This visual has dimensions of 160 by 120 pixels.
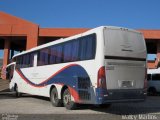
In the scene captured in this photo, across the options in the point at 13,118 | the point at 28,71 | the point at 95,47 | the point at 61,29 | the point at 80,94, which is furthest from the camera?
the point at 61,29

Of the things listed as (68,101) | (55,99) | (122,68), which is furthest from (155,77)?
(122,68)

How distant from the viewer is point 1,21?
4078 centimetres

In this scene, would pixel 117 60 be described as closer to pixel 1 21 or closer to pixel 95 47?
pixel 95 47

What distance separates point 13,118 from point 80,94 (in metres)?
2.94

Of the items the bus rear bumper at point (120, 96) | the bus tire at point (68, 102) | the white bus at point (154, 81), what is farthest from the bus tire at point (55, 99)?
the white bus at point (154, 81)

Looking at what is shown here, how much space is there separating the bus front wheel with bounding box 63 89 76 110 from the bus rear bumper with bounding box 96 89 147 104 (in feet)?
6.91

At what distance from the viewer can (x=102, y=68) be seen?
12.3 metres

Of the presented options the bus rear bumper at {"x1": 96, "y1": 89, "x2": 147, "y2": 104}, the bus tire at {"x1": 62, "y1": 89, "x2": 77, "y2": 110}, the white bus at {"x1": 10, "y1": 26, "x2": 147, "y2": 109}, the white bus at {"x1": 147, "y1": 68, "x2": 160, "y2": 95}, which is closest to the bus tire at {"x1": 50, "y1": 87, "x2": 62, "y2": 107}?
the white bus at {"x1": 10, "y1": 26, "x2": 147, "y2": 109}

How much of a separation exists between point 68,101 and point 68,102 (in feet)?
0.14

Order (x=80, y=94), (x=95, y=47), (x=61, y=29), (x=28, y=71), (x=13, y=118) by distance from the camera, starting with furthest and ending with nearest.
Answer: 1. (x=61, y=29)
2. (x=28, y=71)
3. (x=80, y=94)
4. (x=95, y=47)
5. (x=13, y=118)

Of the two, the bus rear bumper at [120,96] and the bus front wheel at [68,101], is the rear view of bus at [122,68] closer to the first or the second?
the bus rear bumper at [120,96]

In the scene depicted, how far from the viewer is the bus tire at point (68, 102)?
14.2 meters

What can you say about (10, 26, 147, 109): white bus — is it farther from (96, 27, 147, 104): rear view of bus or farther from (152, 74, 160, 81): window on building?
(152, 74, 160, 81): window on building

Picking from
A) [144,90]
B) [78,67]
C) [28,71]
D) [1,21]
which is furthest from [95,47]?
[1,21]
